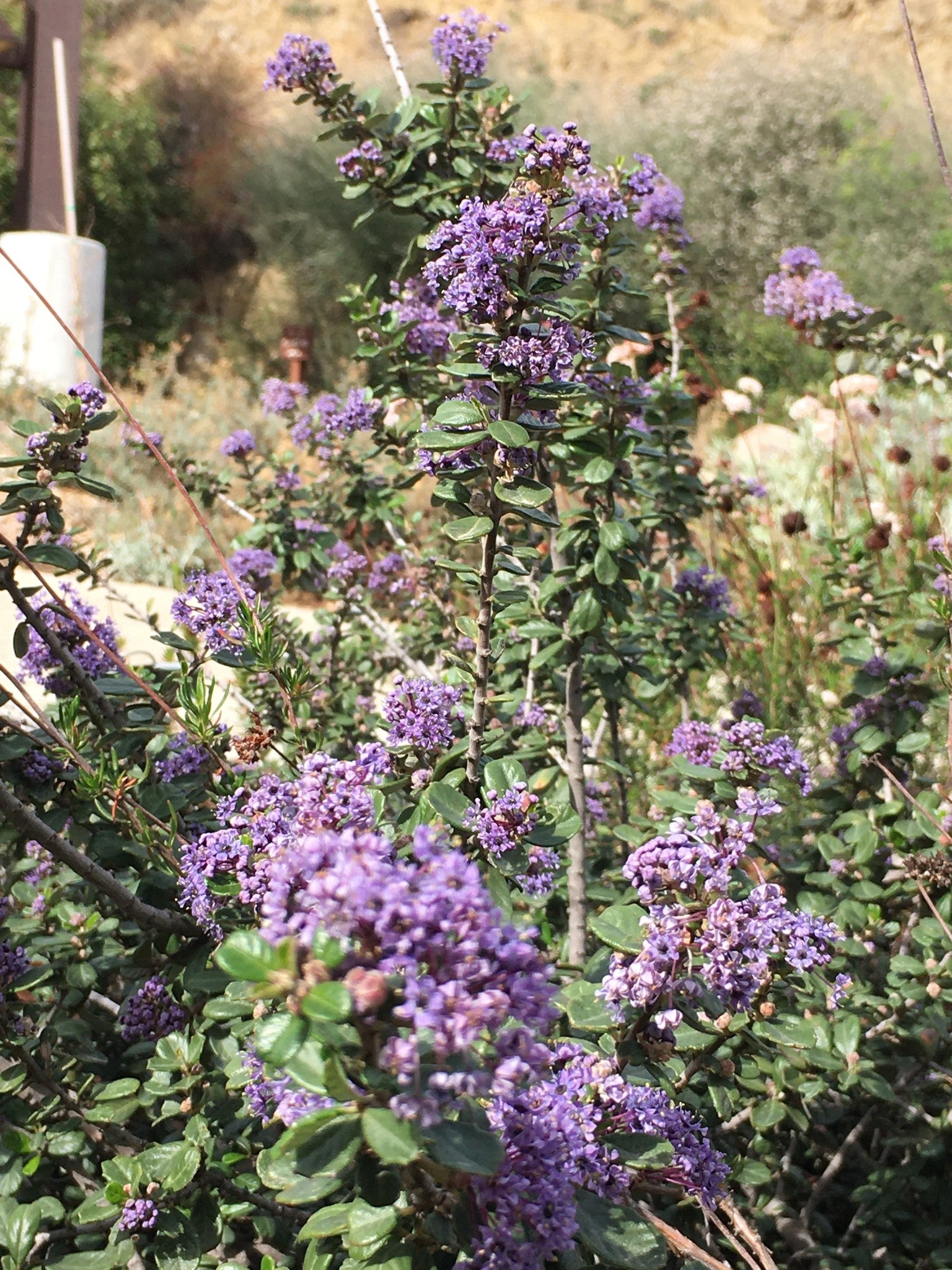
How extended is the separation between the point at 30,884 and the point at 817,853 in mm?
1539


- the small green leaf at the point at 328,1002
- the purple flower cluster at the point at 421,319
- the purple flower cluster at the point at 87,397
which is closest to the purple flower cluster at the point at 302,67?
the purple flower cluster at the point at 421,319

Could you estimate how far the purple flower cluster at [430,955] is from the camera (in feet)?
2.17

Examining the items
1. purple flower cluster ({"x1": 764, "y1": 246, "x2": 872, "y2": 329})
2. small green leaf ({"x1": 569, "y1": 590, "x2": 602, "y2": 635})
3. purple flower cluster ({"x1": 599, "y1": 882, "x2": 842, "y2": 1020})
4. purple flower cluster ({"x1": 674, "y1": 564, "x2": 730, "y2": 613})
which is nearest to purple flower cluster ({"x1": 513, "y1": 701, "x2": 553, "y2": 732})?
small green leaf ({"x1": 569, "y1": 590, "x2": 602, "y2": 635})

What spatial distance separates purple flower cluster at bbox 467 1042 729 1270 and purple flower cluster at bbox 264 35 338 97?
1.93 meters

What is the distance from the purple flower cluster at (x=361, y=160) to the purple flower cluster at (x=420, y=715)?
49.5 inches

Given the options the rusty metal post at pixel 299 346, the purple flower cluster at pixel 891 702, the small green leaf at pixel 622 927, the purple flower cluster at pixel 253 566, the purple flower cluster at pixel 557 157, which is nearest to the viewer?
the small green leaf at pixel 622 927

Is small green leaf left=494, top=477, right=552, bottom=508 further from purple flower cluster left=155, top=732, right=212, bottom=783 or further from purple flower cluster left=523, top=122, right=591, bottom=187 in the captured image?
purple flower cluster left=155, top=732, right=212, bottom=783

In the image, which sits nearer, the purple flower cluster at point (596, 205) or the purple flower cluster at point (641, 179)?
the purple flower cluster at point (596, 205)

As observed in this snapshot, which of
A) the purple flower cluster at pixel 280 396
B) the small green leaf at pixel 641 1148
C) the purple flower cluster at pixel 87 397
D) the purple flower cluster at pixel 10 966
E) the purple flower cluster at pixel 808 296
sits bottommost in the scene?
the purple flower cluster at pixel 10 966

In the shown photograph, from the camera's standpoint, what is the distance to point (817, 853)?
202cm

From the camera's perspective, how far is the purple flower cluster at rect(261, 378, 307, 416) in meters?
2.93

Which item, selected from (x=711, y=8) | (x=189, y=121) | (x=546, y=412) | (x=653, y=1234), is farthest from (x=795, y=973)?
(x=711, y=8)

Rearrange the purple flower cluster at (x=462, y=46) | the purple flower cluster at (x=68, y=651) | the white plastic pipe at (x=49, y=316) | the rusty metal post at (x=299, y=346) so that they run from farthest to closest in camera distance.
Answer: the rusty metal post at (x=299, y=346) < the white plastic pipe at (x=49, y=316) < the purple flower cluster at (x=462, y=46) < the purple flower cluster at (x=68, y=651)

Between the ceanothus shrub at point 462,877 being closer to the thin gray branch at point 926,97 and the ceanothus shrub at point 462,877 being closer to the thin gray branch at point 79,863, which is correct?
the thin gray branch at point 79,863
